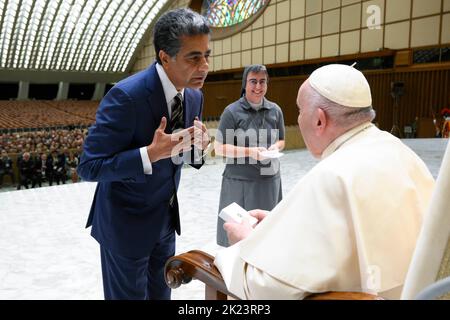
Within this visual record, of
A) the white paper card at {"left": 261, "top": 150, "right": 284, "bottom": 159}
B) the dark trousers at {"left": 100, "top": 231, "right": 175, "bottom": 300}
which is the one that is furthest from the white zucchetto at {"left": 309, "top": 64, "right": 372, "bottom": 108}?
the white paper card at {"left": 261, "top": 150, "right": 284, "bottom": 159}

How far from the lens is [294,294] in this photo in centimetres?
115

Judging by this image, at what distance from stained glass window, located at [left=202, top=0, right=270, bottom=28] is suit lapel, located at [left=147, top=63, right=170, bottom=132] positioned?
2105 cm

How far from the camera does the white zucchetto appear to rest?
1.38 m

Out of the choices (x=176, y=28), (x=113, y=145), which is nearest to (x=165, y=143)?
(x=113, y=145)

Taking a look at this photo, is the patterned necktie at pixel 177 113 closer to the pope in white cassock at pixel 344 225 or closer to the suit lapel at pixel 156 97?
the suit lapel at pixel 156 97

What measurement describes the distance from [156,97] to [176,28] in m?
0.33

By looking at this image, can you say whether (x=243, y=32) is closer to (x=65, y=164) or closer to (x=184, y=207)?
(x=65, y=164)

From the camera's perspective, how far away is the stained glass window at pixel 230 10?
22547 mm

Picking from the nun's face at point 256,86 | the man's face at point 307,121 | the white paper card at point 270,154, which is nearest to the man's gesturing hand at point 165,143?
the man's face at point 307,121

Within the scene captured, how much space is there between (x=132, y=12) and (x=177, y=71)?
33.5 metres

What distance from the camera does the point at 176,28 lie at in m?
1.79

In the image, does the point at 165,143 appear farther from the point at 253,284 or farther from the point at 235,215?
the point at 253,284

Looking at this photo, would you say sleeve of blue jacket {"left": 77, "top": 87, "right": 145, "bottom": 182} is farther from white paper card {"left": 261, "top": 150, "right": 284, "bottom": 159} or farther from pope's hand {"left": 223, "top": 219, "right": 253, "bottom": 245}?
white paper card {"left": 261, "top": 150, "right": 284, "bottom": 159}

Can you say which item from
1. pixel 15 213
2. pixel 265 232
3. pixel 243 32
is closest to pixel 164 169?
pixel 265 232
